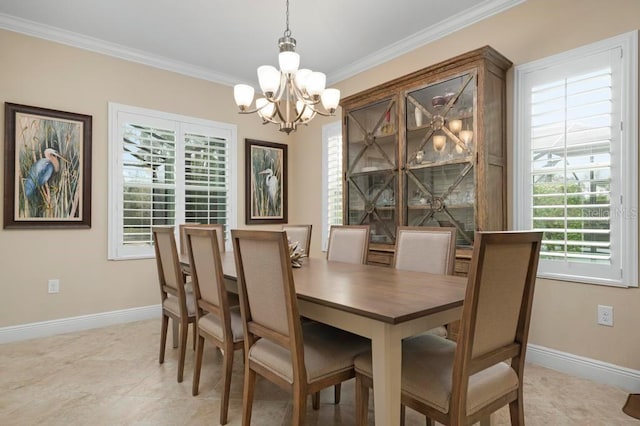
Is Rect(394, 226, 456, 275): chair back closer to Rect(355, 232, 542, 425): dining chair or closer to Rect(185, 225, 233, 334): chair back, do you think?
Rect(355, 232, 542, 425): dining chair

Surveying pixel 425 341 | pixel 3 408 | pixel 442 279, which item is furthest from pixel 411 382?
pixel 3 408

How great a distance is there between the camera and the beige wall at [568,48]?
2.31 metres

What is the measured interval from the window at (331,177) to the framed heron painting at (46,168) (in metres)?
2.54

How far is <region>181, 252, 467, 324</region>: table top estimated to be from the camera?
4.36ft

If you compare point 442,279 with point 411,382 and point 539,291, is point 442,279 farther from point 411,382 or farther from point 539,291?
point 539,291

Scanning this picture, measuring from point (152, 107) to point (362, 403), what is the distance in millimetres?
3692

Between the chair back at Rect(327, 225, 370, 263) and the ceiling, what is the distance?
1826 mm

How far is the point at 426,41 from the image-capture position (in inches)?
137

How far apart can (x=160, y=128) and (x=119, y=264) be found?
151cm

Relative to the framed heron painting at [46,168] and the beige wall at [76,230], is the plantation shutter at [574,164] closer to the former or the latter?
the beige wall at [76,230]

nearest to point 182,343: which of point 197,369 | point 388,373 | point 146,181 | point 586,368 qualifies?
point 197,369

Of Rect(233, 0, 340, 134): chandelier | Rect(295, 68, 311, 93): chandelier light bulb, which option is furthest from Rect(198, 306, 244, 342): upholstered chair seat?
Rect(295, 68, 311, 93): chandelier light bulb

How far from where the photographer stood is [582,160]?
248 centimetres

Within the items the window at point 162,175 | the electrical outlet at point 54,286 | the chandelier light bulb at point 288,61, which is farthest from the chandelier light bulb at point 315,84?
the electrical outlet at point 54,286
